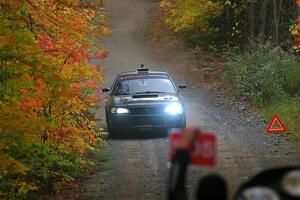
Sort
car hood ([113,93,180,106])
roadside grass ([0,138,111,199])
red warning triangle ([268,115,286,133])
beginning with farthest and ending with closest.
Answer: car hood ([113,93,180,106]), red warning triangle ([268,115,286,133]), roadside grass ([0,138,111,199])

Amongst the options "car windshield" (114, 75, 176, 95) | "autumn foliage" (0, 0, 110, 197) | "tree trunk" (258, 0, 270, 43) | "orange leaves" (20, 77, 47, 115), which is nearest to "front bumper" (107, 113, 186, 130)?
"car windshield" (114, 75, 176, 95)

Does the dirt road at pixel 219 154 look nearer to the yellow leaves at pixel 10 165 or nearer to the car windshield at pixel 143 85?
the car windshield at pixel 143 85

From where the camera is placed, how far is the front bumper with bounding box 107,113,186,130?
15094 mm

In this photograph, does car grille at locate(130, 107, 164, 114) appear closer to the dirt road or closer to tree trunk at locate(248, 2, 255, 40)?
the dirt road

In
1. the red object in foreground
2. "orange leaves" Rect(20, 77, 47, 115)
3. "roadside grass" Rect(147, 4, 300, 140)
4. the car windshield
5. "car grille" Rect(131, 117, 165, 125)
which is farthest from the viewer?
"roadside grass" Rect(147, 4, 300, 140)

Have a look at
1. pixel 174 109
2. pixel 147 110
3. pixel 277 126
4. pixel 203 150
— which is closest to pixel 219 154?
pixel 174 109

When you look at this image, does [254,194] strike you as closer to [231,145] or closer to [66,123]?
[66,123]

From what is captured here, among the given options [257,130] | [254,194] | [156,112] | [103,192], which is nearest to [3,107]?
[103,192]

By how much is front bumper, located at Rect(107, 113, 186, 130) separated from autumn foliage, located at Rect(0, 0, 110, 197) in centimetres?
291

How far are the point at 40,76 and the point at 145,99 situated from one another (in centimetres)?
690

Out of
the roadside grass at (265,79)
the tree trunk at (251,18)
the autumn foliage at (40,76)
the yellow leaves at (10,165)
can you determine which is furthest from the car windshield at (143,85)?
the tree trunk at (251,18)

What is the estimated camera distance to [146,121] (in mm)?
15094

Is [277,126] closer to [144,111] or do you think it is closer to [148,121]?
[148,121]

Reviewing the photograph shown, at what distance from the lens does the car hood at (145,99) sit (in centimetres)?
1522
